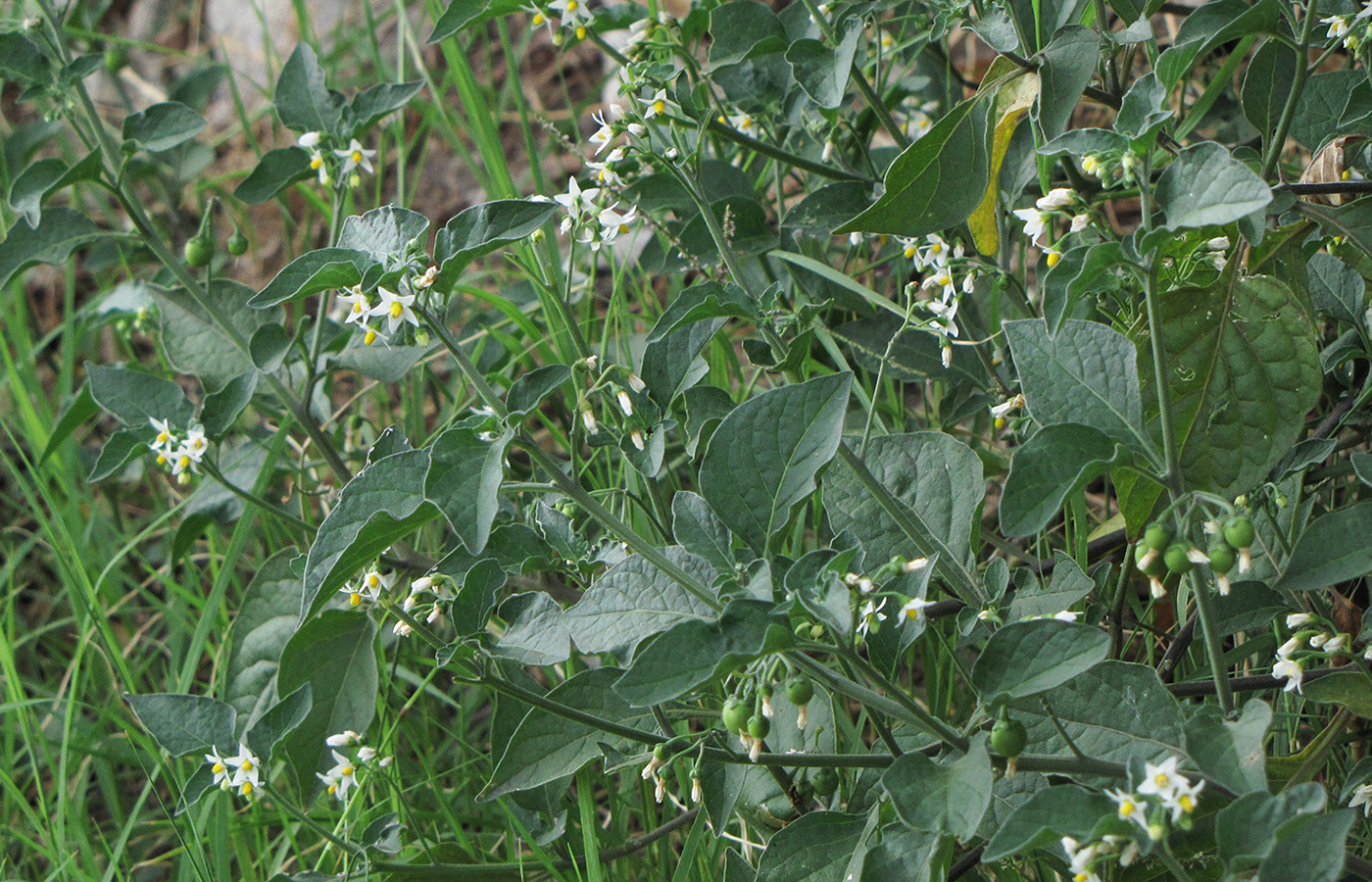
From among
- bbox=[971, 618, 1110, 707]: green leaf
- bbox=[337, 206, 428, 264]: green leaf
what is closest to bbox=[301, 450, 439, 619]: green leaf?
bbox=[337, 206, 428, 264]: green leaf

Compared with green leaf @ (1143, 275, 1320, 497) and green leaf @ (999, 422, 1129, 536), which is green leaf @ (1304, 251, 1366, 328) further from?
green leaf @ (999, 422, 1129, 536)

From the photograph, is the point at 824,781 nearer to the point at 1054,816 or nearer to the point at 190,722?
the point at 1054,816

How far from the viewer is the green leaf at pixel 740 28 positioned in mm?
1653

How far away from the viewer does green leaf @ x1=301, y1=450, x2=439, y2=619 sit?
1202 mm

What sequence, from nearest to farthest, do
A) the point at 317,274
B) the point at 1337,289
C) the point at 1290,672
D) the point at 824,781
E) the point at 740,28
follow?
the point at 317,274 < the point at 1290,672 < the point at 824,781 < the point at 1337,289 < the point at 740,28

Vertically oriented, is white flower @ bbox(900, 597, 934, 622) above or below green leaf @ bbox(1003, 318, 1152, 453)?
below

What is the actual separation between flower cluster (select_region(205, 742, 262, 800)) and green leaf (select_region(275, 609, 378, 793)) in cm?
19

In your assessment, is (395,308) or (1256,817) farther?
(395,308)

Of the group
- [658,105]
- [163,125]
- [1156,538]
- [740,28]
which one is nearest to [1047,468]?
[1156,538]

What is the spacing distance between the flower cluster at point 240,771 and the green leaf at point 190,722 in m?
0.03

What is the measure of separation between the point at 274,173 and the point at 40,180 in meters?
0.38

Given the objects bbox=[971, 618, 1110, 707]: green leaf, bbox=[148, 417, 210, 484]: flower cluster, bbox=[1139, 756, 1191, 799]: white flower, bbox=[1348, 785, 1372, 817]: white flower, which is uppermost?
bbox=[148, 417, 210, 484]: flower cluster

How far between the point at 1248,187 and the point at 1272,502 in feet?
2.20

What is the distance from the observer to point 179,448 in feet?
6.14
